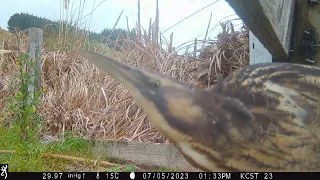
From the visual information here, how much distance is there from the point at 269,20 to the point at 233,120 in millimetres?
613

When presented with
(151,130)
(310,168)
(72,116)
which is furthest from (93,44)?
(310,168)

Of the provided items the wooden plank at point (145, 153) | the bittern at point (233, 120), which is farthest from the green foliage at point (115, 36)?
the bittern at point (233, 120)

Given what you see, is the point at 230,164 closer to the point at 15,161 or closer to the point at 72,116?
the point at 15,161

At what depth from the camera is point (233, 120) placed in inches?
46.1

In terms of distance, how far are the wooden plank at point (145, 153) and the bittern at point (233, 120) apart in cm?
170

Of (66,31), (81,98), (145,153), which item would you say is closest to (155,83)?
(145,153)

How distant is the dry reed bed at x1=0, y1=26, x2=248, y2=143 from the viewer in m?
3.91

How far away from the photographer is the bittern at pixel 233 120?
1.11 metres

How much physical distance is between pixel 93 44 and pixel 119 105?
6.92ft

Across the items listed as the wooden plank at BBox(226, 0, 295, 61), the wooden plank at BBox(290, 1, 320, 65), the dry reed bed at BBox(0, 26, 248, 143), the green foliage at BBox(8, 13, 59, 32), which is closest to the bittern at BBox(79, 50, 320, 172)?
the wooden plank at BBox(226, 0, 295, 61)

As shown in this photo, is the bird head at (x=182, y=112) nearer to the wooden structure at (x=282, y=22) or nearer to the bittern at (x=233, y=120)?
Answer: the bittern at (x=233, y=120)

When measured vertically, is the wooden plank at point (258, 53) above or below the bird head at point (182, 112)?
above

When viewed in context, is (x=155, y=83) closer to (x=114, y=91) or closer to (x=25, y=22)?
(x=114, y=91)

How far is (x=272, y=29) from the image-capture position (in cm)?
177
